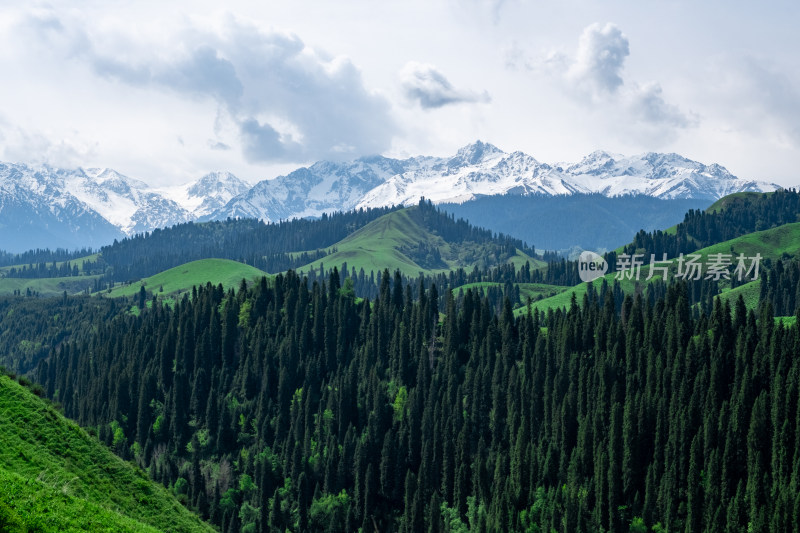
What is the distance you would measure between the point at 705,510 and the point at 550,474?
36.0 meters

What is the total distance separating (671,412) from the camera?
615 ft

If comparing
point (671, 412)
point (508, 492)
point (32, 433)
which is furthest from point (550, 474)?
point (32, 433)

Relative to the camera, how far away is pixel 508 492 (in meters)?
186

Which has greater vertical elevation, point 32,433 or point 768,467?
point 32,433

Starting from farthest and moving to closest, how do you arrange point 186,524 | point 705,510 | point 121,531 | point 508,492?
point 508,492 < point 705,510 < point 186,524 < point 121,531

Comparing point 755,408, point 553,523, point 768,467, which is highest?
point 755,408

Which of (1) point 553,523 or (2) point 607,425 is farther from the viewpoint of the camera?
(2) point 607,425

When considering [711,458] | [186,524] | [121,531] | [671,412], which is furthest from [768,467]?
[121,531]

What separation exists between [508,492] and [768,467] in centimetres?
5262

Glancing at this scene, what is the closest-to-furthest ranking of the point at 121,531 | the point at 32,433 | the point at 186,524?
the point at 121,531
the point at 32,433
the point at 186,524

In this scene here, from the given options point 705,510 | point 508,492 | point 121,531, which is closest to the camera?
point 121,531

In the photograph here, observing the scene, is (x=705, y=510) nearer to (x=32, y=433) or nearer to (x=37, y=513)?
(x=32, y=433)

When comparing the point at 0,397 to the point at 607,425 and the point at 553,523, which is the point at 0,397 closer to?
the point at 553,523

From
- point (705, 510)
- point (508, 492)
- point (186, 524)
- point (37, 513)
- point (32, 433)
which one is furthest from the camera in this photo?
point (508, 492)
